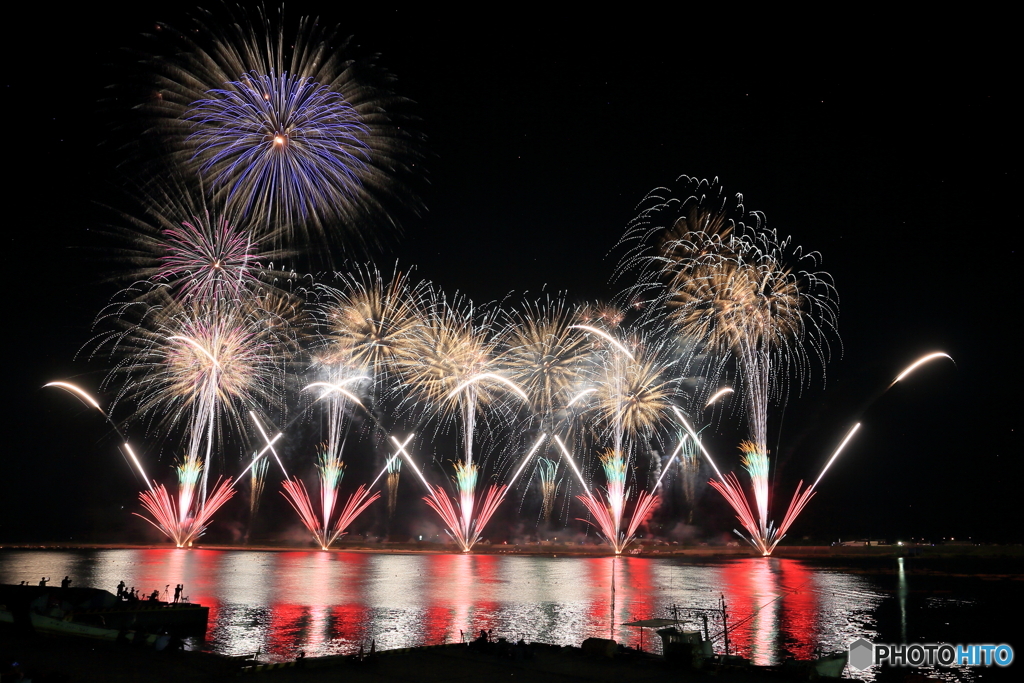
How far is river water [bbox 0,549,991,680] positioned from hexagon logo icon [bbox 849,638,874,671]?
0.77m

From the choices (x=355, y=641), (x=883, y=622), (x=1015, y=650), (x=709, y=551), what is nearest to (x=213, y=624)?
(x=355, y=641)

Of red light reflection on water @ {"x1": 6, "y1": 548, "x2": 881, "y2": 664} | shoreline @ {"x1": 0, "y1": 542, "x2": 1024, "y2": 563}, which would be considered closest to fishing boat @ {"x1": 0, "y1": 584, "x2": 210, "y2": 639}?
red light reflection on water @ {"x1": 6, "y1": 548, "x2": 881, "y2": 664}

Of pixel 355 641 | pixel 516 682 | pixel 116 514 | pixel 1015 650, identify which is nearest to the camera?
pixel 516 682

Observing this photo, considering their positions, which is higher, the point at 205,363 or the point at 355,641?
the point at 205,363

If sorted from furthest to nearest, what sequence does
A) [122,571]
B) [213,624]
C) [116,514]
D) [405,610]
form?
[116,514] → [122,571] → [405,610] → [213,624]

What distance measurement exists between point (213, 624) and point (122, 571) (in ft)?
108

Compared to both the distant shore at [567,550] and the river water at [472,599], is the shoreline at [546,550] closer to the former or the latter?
the distant shore at [567,550]

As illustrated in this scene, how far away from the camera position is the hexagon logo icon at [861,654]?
31.9 meters

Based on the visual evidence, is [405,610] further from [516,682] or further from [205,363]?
[205,363]

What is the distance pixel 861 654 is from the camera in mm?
33406

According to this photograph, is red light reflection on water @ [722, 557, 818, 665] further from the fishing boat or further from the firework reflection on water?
the fishing boat

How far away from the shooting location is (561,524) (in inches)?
4754

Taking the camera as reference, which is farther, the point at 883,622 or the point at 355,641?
the point at 883,622

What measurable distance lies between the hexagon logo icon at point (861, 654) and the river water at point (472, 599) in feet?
2.51
